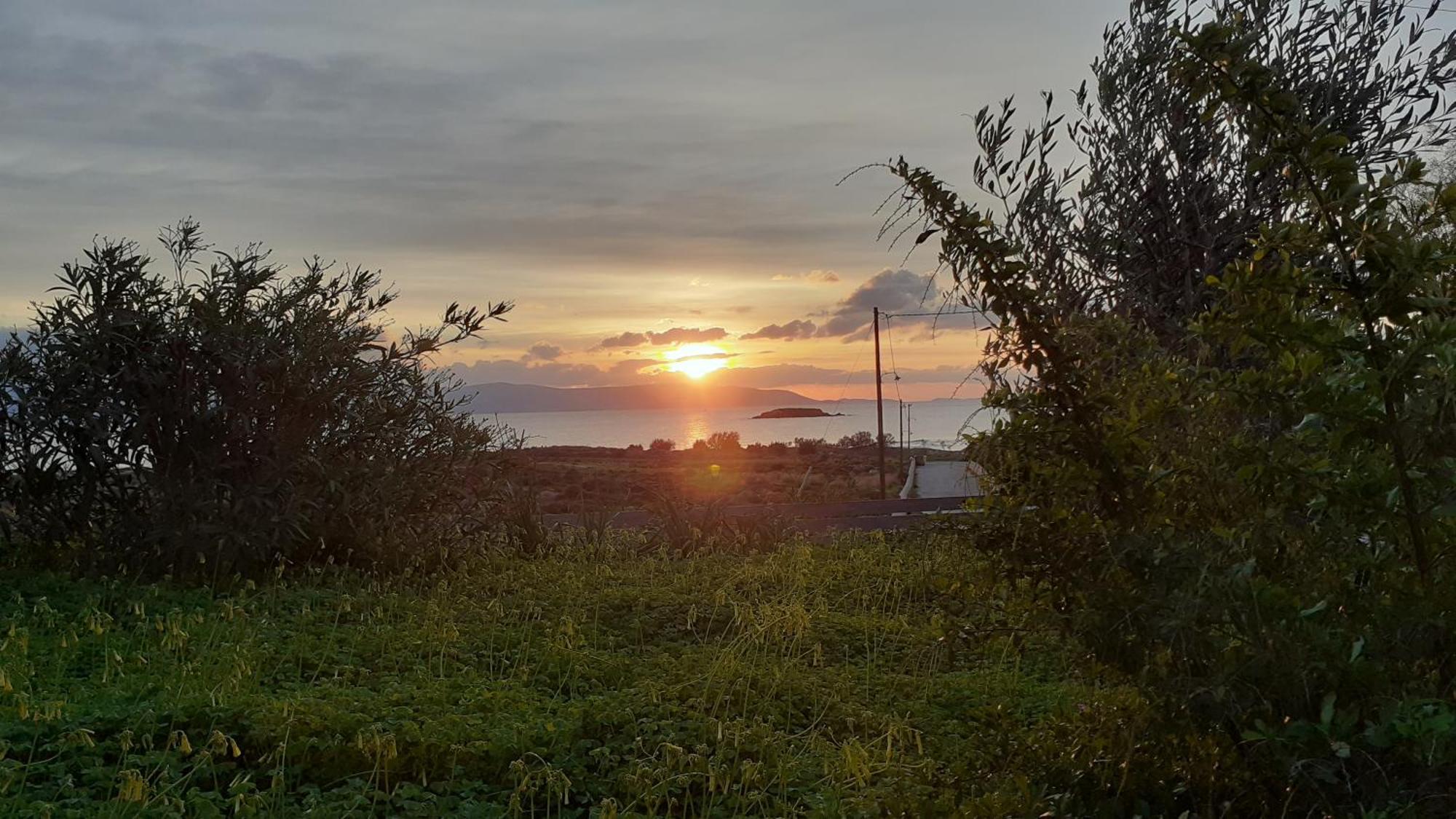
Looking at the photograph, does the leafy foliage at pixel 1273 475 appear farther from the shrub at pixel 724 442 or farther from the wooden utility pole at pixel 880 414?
the shrub at pixel 724 442

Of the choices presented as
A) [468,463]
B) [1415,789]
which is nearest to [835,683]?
[1415,789]

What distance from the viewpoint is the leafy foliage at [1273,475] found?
302 centimetres

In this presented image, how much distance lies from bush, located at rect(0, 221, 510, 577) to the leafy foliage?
608cm

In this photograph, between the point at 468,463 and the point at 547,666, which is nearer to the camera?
the point at 547,666

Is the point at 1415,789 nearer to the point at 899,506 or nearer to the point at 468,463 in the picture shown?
the point at 468,463

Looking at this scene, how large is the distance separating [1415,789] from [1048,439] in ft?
4.72

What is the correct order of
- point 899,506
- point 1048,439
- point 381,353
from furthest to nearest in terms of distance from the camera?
point 899,506
point 381,353
point 1048,439

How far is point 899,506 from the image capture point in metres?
13.8

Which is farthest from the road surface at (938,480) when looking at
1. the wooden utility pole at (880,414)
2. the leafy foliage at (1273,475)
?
the leafy foliage at (1273,475)

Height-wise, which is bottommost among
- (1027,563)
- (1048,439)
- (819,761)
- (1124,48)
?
(819,761)

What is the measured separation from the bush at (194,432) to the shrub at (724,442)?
24.8 m

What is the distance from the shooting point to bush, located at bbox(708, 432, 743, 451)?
111 feet

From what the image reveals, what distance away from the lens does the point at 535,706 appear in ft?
16.8

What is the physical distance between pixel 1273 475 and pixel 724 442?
30951mm
